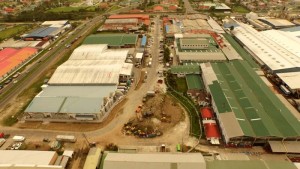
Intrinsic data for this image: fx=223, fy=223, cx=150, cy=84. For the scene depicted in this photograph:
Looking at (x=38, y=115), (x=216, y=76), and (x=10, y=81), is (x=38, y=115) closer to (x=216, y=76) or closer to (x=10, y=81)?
(x=10, y=81)

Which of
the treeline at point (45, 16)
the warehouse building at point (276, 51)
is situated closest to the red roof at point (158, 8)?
the treeline at point (45, 16)

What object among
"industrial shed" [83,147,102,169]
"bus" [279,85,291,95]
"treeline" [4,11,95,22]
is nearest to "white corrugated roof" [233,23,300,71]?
"bus" [279,85,291,95]

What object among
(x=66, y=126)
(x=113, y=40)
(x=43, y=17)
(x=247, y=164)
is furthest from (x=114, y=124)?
(x=43, y=17)

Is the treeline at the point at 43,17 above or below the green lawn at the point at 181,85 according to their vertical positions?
above

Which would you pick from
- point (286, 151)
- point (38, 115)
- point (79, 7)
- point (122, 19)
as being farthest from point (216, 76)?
point (79, 7)

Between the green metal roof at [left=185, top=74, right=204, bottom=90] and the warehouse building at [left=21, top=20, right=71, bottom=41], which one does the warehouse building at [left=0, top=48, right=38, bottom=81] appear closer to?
the warehouse building at [left=21, top=20, right=71, bottom=41]

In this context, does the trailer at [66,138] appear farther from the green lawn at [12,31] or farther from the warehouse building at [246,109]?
the green lawn at [12,31]

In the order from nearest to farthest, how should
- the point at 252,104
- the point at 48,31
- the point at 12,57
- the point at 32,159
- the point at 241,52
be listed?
the point at 32,159, the point at 252,104, the point at 241,52, the point at 12,57, the point at 48,31

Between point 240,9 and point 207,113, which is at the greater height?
point 240,9

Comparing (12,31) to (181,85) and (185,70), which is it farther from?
(181,85)
